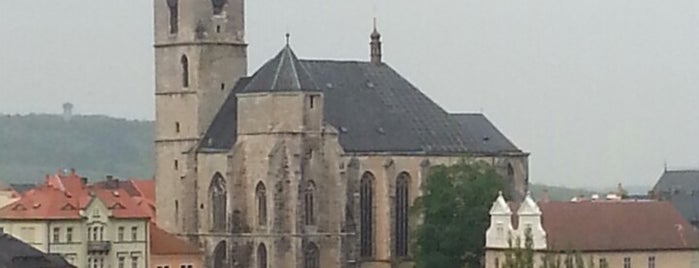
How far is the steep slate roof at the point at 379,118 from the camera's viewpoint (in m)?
125

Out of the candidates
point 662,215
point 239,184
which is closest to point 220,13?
point 239,184

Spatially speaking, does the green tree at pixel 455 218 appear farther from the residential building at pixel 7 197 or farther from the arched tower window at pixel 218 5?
the residential building at pixel 7 197

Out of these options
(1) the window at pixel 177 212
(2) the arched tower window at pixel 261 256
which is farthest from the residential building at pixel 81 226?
(2) the arched tower window at pixel 261 256

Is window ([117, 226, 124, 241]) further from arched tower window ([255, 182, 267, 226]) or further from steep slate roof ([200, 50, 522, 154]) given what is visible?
steep slate roof ([200, 50, 522, 154])

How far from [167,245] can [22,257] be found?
20.8 m

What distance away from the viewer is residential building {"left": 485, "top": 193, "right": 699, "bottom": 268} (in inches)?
4449

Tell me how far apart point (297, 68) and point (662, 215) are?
16.8 metres

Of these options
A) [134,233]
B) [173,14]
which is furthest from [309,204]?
[173,14]

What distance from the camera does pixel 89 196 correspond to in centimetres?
11962

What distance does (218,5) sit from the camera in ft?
415

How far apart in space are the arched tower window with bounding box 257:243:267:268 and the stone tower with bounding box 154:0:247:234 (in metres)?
6.11

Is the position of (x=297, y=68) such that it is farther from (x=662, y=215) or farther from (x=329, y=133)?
(x=662, y=215)

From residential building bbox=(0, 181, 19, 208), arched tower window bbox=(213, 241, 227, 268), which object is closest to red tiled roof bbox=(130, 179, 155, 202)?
residential building bbox=(0, 181, 19, 208)

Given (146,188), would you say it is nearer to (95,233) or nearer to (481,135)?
(481,135)
